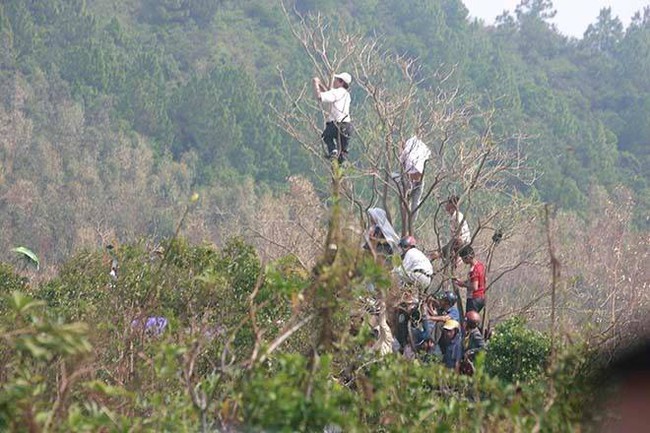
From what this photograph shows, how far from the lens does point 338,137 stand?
412 inches

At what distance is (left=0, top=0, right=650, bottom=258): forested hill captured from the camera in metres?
43.5

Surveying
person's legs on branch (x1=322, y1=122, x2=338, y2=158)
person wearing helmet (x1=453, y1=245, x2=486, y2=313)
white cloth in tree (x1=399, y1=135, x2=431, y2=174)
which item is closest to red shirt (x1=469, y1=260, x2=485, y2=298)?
person wearing helmet (x1=453, y1=245, x2=486, y2=313)

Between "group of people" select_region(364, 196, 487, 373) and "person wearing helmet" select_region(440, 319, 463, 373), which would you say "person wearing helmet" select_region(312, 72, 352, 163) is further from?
"person wearing helmet" select_region(440, 319, 463, 373)

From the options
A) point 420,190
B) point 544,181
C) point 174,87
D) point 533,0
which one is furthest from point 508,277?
point 533,0

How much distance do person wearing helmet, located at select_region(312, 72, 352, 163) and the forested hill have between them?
78.4 feet

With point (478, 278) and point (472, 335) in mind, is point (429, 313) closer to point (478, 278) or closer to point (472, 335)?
point (472, 335)

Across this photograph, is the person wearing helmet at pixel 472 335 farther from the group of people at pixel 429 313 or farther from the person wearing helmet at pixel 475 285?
the person wearing helmet at pixel 475 285

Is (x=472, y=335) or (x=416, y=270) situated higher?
(x=416, y=270)

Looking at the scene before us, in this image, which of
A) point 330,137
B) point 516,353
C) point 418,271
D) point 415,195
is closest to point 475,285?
point 516,353

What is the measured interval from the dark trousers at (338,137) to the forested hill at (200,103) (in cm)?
2386

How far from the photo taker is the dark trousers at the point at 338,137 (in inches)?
412

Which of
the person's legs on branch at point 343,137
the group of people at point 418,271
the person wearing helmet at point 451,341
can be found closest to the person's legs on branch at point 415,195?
the group of people at point 418,271

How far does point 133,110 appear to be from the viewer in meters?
53.3

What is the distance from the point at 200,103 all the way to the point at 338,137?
43.8 metres
